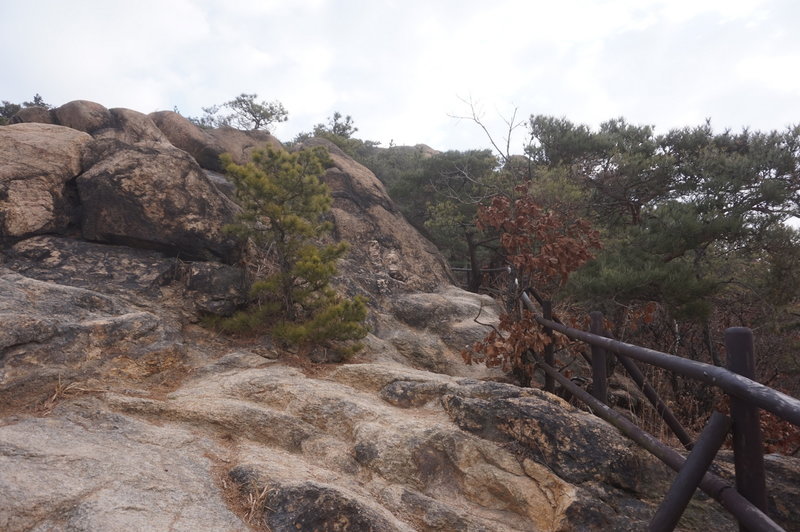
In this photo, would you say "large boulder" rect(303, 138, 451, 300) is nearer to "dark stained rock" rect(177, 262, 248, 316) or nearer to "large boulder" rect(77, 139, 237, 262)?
"dark stained rock" rect(177, 262, 248, 316)

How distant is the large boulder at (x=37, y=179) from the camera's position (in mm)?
6066

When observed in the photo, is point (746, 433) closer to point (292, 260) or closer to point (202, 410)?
point (202, 410)

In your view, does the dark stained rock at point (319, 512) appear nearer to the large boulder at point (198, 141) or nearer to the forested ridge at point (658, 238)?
the forested ridge at point (658, 238)

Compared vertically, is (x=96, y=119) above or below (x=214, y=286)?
above

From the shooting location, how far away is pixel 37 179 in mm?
6352

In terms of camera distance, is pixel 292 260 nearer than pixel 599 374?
No

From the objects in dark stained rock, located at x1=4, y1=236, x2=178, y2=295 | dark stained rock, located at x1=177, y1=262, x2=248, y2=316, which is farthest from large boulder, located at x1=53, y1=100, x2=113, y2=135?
dark stained rock, located at x1=177, y1=262, x2=248, y2=316

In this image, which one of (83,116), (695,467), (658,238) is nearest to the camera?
(695,467)

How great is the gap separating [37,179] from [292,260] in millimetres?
3488

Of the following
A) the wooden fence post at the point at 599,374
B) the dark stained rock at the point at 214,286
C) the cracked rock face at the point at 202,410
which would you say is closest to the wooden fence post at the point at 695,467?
the cracked rock face at the point at 202,410

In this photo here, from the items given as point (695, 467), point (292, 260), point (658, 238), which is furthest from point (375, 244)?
point (695, 467)

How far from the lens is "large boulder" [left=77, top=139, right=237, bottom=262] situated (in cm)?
655

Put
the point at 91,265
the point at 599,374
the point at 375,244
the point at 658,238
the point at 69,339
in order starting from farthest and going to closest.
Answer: the point at 375,244
the point at 658,238
the point at 91,265
the point at 69,339
the point at 599,374

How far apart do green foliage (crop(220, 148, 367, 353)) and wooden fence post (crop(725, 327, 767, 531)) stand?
4.37 meters
